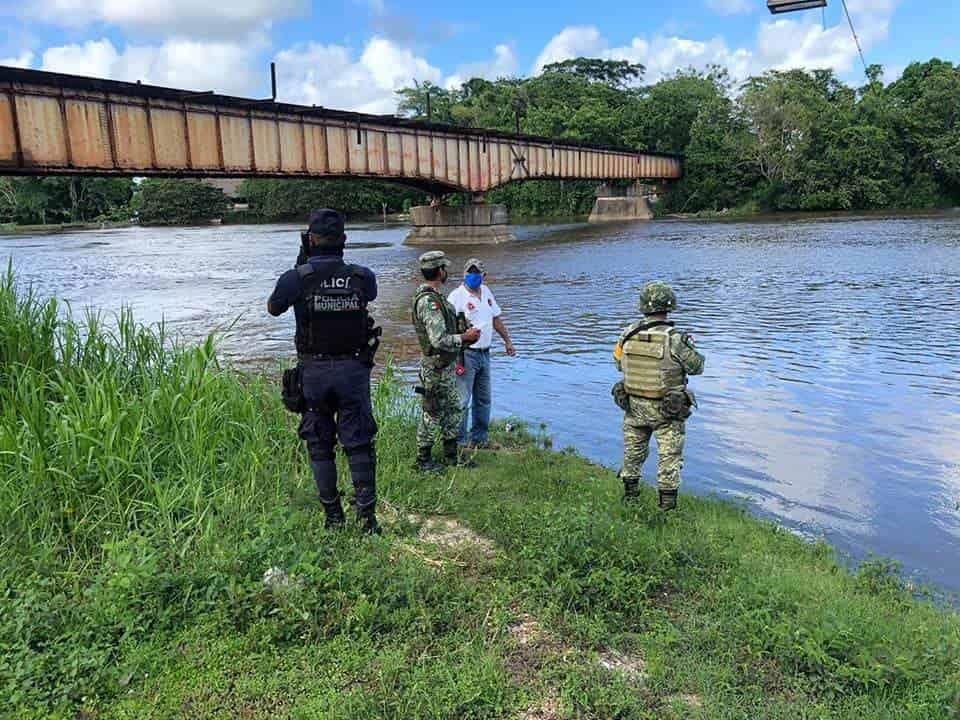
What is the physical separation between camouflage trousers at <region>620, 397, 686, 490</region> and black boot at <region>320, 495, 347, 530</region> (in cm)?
230

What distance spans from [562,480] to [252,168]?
2537cm

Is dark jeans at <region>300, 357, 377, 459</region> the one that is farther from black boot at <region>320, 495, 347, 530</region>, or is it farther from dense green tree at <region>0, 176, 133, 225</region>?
dense green tree at <region>0, 176, 133, 225</region>

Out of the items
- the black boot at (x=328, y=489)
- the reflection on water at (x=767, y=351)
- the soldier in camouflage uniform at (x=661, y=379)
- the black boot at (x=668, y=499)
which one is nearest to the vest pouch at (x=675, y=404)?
the soldier in camouflage uniform at (x=661, y=379)

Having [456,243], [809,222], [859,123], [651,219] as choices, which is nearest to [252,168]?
[456,243]

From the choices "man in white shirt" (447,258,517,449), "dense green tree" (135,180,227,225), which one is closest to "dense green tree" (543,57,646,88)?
"dense green tree" (135,180,227,225)

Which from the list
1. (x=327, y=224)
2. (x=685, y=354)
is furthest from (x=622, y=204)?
(x=327, y=224)

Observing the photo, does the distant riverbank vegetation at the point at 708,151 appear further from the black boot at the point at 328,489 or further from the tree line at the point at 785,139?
the black boot at the point at 328,489

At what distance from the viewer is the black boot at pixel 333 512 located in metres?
5.02

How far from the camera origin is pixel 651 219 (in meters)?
72.3

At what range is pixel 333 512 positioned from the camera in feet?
16.6

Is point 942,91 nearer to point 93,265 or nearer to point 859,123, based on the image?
point 859,123

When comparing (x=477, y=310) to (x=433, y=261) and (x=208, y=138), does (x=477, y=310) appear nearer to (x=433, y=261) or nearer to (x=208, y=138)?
(x=433, y=261)

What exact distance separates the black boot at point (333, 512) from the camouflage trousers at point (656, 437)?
2.30 m

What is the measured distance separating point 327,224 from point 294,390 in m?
1.11
